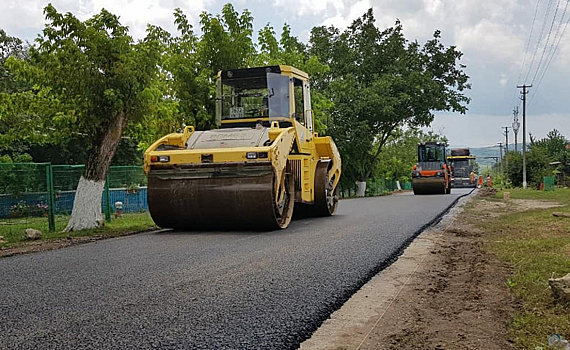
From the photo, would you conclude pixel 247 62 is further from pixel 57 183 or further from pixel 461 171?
pixel 461 171

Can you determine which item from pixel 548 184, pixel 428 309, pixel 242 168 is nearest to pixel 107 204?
pixel 242 168

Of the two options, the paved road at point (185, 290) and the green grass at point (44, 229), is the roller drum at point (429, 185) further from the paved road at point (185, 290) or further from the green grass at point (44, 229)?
the paved road at point (185, 290)

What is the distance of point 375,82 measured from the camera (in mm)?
27531

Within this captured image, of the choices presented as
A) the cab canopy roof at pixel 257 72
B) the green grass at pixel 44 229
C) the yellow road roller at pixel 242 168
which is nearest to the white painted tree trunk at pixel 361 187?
the cab canopy roof at pixel 257 72

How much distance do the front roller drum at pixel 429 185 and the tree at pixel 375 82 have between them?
3.56 metres

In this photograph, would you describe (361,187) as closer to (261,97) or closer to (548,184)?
(548,184)

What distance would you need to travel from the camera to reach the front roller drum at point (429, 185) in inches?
974

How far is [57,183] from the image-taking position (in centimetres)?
1141

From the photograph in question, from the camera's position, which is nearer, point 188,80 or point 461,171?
point 188,80

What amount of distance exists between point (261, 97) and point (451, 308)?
7.10 metres

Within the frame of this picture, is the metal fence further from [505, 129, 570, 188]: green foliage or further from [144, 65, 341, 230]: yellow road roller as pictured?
[505, 129, 570, 188]: green foliage

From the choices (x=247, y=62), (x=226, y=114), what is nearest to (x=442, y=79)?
(x=247, y=62)

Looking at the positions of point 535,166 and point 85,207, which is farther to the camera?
point 535,166

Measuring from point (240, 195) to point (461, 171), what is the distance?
126ft
